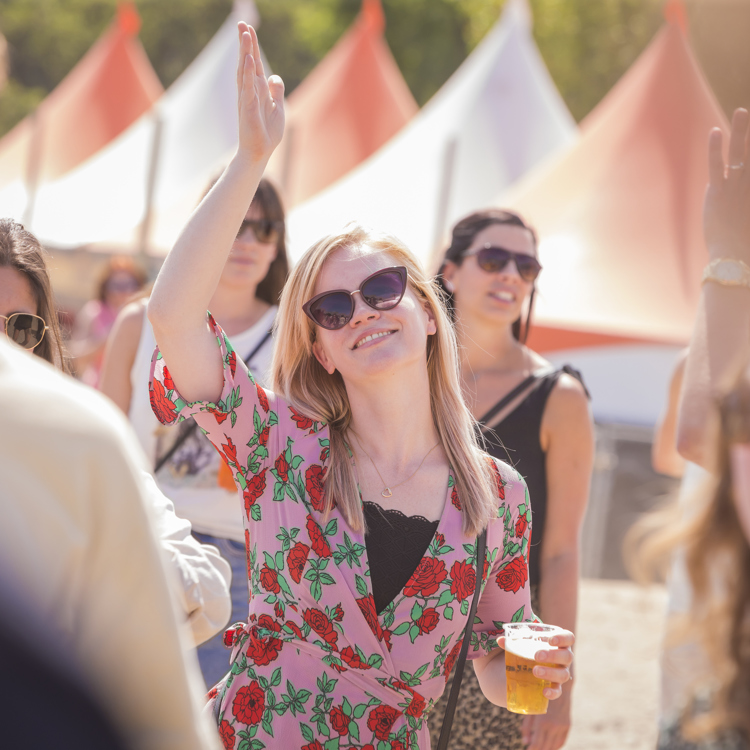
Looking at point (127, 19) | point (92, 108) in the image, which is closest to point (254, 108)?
point (127, 19)

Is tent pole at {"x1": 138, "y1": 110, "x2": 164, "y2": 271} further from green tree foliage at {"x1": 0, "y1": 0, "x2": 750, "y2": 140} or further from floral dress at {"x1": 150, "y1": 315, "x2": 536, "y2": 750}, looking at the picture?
floral dress at {"x1": 150, "y1": 315, "x2": 536, "y2": 750}

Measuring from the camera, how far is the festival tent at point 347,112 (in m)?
12.7

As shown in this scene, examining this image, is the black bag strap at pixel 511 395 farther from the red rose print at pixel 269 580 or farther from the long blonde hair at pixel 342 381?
the red rose print at pixel 269 580

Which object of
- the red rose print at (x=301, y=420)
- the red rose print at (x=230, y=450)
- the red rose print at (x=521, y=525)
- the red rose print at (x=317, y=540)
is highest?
the red rose print at (x=301, y=420)

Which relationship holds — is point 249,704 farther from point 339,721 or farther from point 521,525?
point 521,525

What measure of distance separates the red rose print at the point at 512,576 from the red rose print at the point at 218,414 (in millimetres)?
636

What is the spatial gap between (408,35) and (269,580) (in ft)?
107

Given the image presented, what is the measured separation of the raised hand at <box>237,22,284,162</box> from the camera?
5.82 ft

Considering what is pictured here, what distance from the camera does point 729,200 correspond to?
2025 millimetres

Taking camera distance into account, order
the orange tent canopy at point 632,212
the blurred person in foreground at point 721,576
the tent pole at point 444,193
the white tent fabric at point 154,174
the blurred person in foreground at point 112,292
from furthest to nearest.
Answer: the white tent fabric at point 154,174, the tent pole at point 444,193, the blurred person in foreground at point 112,292, the orange tent canopy at point 632,212, the blurred person in foreground at point 721,576

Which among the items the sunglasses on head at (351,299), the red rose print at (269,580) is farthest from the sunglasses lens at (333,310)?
the red rose print at (269,580)

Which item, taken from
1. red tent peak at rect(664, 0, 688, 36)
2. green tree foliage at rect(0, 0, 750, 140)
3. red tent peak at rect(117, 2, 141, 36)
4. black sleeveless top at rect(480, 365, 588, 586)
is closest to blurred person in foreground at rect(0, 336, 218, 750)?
black sleeveless top at rect(480, 365, 588, 586)

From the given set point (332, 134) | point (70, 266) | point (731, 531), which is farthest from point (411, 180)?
point (731, 531)

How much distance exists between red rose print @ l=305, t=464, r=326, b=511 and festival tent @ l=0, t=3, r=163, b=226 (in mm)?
13552
